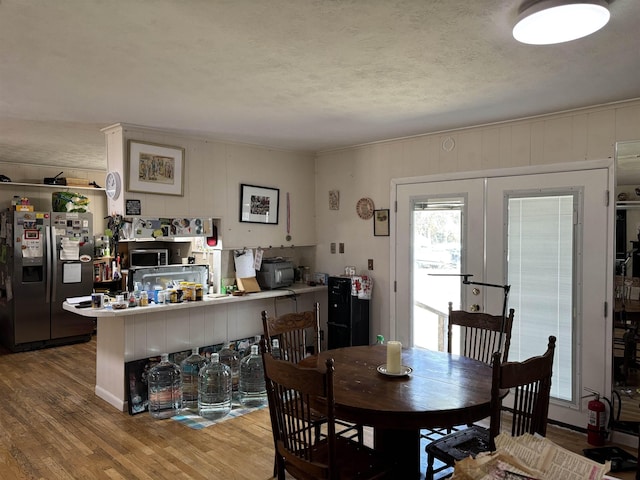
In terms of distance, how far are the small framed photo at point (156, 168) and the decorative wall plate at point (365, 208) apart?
1.78m

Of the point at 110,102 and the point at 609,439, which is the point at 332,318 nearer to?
the point at 609,439

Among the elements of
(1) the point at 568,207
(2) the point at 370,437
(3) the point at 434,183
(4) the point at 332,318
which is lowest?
(2) the point at 370,437

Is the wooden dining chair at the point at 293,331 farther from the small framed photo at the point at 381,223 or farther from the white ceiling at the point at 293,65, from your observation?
the small framed photo at the point at 381,223

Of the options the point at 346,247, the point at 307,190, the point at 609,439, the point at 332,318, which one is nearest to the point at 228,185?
the point at 307,190

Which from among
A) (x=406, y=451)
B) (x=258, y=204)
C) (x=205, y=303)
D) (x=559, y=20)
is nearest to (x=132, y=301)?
(x=205, y=303)

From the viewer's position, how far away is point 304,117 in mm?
3566

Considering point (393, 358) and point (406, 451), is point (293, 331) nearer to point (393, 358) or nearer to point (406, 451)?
point (393, 358)

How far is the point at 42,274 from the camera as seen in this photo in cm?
586

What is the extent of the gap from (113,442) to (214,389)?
0.86m

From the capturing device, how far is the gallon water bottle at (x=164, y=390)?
377 centimetres

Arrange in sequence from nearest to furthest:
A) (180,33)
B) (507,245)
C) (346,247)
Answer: (180,33) < (507,245) < (346,247)

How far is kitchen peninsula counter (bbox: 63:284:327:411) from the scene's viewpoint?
3.82 m

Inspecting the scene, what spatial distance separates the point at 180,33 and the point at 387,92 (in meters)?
1.38

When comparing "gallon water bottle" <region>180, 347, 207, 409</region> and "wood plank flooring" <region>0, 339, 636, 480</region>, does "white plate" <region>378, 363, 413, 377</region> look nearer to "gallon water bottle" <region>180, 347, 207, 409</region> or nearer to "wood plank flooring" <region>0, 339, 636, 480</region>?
"wood plank flooring" <region>0, 339, 636, 480</region>
